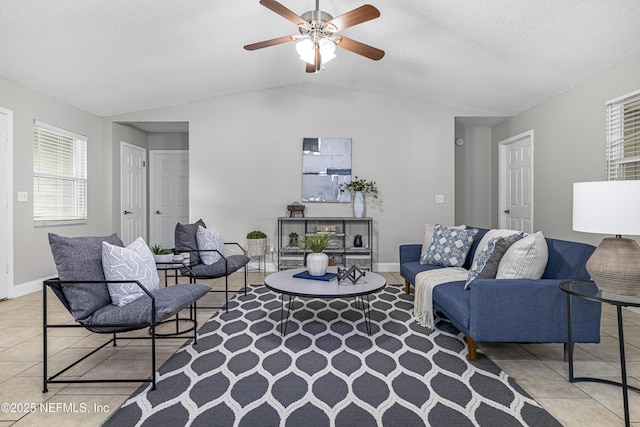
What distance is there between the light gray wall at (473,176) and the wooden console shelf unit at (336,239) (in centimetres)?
195

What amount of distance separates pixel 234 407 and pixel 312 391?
41 cm

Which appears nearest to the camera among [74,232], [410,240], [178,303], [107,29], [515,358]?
[178,303]

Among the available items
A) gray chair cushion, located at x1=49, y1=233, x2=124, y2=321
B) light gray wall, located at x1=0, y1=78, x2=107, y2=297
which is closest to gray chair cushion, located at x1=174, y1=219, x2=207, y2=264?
gray chair cushion, located at x1=49, y1=233, x2=124, y2=321

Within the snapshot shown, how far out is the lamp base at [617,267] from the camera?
1.69 metres

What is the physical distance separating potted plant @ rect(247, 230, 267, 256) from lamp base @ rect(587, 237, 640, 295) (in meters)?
4.05

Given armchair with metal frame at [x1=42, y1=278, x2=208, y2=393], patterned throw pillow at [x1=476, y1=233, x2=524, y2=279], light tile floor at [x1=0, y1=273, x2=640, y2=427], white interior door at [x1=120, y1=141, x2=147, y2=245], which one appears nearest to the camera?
light tile floor at [x1=0, y1=273, x2=640, y2=427]

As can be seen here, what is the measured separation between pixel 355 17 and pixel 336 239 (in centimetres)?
321

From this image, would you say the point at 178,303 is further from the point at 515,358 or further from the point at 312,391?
the point at 515,358

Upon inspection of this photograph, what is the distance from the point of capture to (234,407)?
68.6 inches

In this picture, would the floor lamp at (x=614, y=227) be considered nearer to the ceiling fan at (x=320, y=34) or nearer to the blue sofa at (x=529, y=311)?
the blue sofa at (x=529, y=311)

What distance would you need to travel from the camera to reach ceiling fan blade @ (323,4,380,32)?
241 centimetres

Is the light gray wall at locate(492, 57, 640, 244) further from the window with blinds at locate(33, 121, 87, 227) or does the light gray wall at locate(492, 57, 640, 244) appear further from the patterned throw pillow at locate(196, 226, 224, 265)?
the window with blinds at locate(33, 121, 87, 227)

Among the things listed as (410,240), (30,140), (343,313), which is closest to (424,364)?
(343,313)

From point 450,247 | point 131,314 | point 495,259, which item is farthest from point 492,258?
point 131,314
